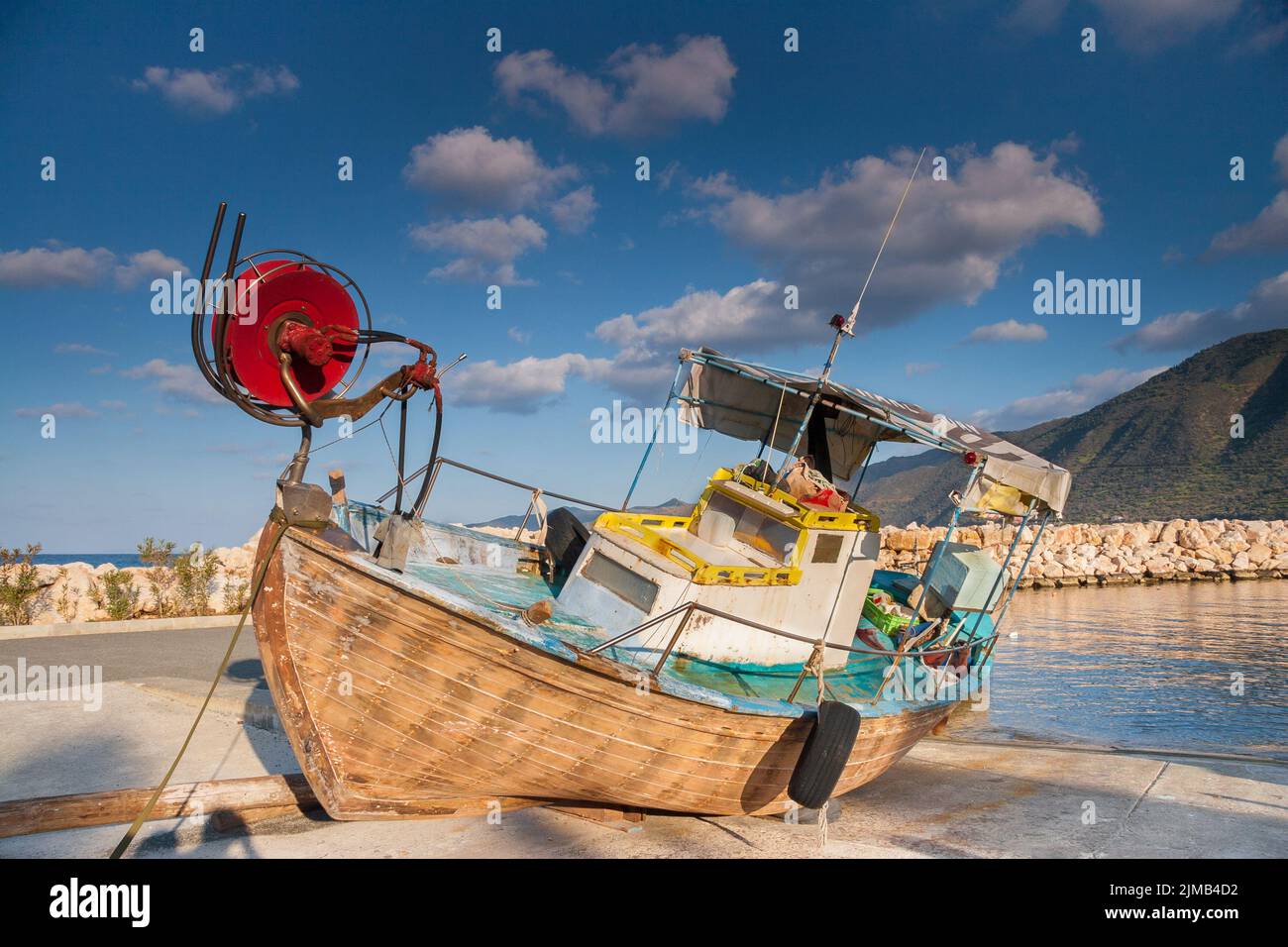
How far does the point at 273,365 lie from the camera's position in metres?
5.10

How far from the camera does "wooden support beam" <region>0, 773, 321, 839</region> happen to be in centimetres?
567

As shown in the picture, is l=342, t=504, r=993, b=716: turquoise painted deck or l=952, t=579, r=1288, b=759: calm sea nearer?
l=342, t=504, r=993, b=716: turquoise painted deck

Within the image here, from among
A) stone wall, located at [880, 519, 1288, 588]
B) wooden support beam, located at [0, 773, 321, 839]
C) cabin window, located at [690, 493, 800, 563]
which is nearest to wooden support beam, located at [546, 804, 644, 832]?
wooden support beam, located at [0, 773, 321, 839]

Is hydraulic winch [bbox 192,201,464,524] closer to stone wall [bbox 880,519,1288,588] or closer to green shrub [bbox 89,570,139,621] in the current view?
green shrub [bbox 89,570,139,621]

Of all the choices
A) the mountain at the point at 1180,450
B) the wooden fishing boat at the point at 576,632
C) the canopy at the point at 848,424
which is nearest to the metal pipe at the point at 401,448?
the wooden fishing boat at the point at 576,632

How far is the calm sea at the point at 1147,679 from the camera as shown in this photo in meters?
11.8

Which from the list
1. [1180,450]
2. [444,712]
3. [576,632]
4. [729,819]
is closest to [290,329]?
[444,712]

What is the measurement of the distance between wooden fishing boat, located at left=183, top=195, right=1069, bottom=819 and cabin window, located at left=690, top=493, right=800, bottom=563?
0.02 m

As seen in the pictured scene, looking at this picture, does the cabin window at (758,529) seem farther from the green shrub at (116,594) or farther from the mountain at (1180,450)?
the mountain at (1180,450)

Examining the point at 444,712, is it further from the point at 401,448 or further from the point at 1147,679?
the point at 1147,679

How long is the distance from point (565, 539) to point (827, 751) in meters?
4.21

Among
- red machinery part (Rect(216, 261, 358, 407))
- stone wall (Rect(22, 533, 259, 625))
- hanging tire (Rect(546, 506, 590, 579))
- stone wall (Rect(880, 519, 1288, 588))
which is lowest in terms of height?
stone wall (Rect(880, 519, 1288, 588))

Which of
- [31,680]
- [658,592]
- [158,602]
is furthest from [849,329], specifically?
[158,602]

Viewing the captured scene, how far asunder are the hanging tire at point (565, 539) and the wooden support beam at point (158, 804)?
3.59 m
